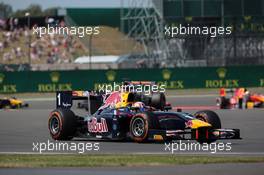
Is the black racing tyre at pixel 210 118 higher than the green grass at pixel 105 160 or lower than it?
higher

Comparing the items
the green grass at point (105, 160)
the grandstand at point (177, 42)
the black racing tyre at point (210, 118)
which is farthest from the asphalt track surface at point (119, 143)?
the grandstand at point (177, 42)

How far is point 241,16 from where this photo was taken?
54531mm

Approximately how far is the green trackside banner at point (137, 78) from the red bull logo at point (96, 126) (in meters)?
27.0

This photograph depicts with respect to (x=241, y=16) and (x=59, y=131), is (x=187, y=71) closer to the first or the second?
(x=241, y=16)

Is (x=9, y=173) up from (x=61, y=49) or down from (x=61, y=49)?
down

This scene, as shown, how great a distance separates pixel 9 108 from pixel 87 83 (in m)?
10.1

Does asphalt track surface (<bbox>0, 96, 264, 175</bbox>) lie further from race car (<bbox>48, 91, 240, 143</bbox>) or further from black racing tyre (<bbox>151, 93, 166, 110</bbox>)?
black racing tyre (<bbox>151, 93, 166, 110</bbox>)

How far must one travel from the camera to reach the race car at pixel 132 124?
1848cm

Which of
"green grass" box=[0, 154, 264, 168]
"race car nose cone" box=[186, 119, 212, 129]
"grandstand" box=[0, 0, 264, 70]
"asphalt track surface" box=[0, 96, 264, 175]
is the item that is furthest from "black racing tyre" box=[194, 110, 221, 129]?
"grandstand" box=[0, 0, 264, 70]

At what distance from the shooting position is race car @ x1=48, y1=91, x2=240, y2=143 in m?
18.5

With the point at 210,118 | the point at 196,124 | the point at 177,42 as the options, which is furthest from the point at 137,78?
the point at 196,124

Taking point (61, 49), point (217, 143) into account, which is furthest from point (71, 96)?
point (61, 49)

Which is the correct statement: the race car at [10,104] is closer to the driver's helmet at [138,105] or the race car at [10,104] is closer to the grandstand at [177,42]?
the grandstand at [177,42]

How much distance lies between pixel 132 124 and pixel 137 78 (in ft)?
94.8
